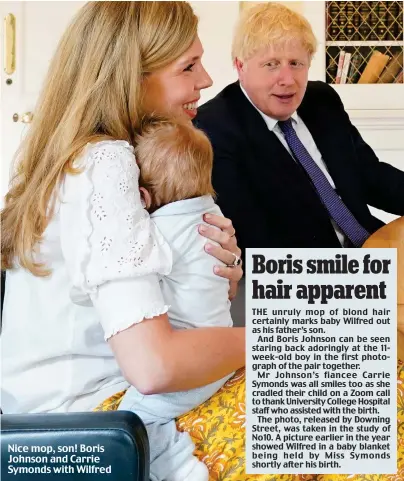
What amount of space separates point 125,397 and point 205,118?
541 mm

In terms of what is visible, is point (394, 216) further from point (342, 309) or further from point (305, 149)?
point (342, 309)

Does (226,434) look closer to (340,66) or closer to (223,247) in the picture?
(223,247)

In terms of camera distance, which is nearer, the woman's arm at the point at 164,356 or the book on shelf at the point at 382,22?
the woman's arm at the point at 164,356

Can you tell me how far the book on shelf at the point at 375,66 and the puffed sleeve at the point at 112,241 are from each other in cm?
58

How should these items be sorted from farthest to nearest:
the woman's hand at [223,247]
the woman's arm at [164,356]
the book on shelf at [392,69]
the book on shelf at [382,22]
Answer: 1. the book on shelf at [392,69]
2. the book on shelf at [382,22]
3. the woman's hand at [223,247]
4. the woman's arm at [164,356]

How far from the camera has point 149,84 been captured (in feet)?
3.41

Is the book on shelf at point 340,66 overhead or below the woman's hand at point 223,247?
overhead

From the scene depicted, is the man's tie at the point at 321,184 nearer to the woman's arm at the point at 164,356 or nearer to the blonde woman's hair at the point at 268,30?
the blonde woman's hair at the point at 268,30

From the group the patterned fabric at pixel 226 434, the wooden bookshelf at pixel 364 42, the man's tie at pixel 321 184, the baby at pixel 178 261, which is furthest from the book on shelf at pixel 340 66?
the patterned fabric at pixel 226 434

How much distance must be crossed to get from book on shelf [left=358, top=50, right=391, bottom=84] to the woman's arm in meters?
0.63

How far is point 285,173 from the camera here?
1317 mm

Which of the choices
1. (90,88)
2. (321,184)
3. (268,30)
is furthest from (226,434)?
(268,30)

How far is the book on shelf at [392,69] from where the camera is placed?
4.30ft

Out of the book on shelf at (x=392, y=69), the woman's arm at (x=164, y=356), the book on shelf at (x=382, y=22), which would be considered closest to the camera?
the woman's arm at (x=164, y=356)
